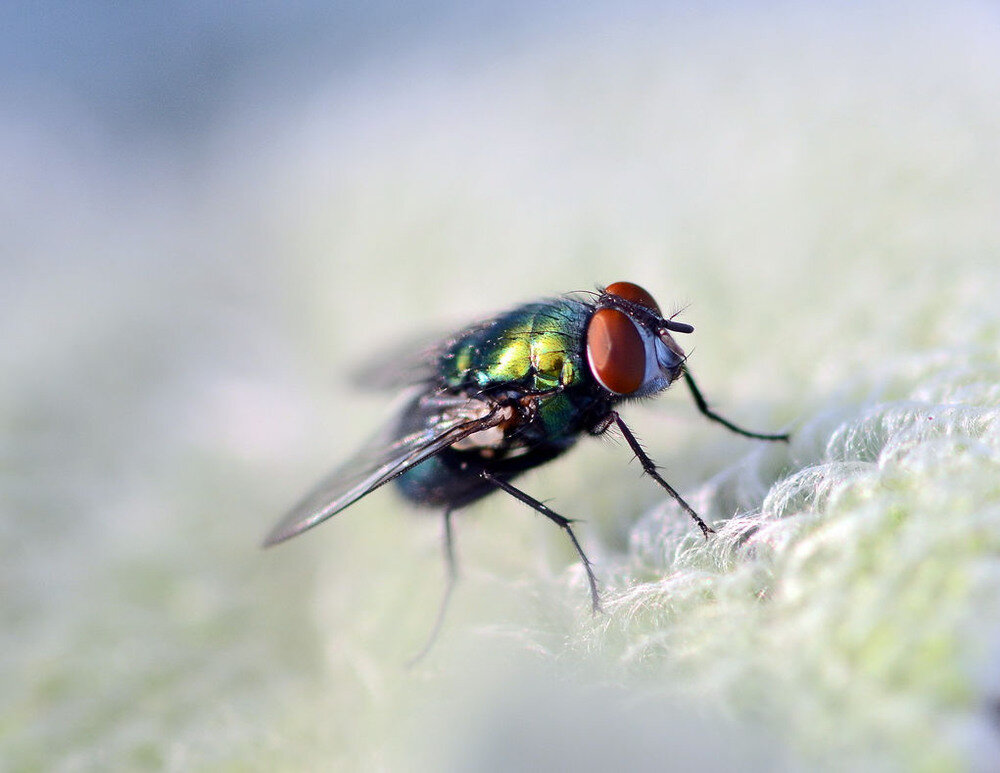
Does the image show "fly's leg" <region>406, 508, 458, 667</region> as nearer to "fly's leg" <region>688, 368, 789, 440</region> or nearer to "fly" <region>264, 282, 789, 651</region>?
"fly" <region>264, 282, 789, 651</region>

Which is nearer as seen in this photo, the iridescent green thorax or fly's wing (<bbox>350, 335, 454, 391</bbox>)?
the iridescent green thorax

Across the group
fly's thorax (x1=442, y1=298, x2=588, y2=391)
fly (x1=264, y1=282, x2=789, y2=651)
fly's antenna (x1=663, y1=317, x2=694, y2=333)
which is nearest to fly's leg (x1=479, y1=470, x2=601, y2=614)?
fly (x1=264, y1=282, x2=789, y2=651)

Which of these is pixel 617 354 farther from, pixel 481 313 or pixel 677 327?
pixel 481 313

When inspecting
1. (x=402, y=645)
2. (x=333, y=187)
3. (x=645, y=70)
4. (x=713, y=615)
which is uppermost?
(x=645, y=70)

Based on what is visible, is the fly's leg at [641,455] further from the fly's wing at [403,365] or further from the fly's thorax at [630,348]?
the fly's wing at [403,365]

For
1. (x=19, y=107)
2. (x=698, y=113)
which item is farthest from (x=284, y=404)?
(x=19, y=107)

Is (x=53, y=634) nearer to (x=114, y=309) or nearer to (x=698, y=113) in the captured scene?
(x=114, y=309)
